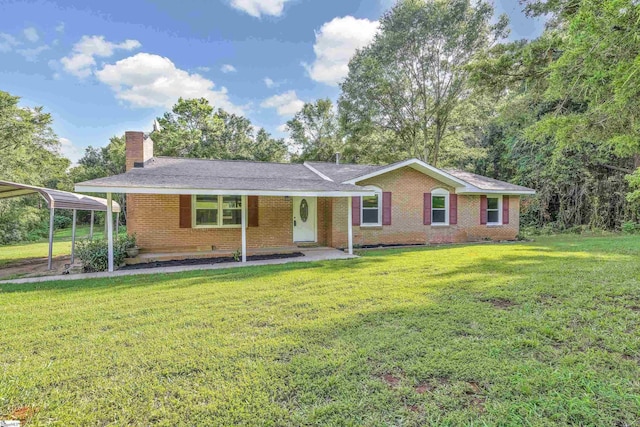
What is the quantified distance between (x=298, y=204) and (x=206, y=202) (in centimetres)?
339

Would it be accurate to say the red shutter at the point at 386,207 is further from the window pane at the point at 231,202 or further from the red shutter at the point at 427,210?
the window pane at the point at 231,202

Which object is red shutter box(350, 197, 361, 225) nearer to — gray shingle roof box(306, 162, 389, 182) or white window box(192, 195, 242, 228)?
gray shingle roof box(306, 162, 389, 182)

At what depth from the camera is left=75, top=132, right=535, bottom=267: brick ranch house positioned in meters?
9.65

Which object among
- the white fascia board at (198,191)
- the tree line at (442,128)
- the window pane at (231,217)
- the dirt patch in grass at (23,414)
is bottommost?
the dirt patch in grass at (23,414)

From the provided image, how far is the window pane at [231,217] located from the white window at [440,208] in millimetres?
8196

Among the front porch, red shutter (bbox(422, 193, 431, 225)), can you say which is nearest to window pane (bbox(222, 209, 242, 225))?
the front porch

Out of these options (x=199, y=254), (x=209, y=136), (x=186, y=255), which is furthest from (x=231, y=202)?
(x=209, y=136)

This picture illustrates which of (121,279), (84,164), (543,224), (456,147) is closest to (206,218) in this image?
(121,279)

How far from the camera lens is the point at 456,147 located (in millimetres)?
21562

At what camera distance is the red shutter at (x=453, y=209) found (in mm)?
13617

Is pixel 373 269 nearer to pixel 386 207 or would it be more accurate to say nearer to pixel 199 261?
pixel 199 261

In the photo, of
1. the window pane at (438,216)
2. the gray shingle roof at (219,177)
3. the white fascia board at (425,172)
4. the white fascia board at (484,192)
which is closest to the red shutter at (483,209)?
the white fascia board at (484,192)

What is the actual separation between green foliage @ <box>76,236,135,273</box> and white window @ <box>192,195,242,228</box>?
241cm

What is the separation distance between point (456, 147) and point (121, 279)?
21067 mm
